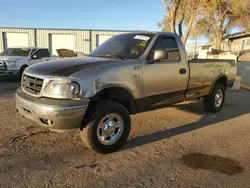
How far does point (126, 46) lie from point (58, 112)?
2.06 m

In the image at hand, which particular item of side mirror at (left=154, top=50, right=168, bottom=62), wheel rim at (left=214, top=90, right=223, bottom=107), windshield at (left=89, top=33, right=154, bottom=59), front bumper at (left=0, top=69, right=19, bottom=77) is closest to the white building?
front bumper at (left=0, top=69, right=19, bottom=77)

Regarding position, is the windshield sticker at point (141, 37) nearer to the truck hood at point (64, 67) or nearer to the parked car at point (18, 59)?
the truck hood at point (64, 67)

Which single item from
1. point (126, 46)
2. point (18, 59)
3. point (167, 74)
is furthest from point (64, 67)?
point (18, 59)

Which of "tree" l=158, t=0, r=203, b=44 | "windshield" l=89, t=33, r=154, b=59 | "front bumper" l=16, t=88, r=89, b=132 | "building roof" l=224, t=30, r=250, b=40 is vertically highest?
"building roof" l=224, t=30, r=250, b=40

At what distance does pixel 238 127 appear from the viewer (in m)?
5.45

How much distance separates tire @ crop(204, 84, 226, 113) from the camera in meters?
6.32

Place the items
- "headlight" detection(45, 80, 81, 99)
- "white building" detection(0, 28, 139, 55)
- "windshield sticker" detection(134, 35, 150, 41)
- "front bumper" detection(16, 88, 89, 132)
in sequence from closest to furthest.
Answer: "front bumper" detection(16, 88, 89, 132), "headlight" detection(45, 80, 81, 99), "windshield sticker" detection(134, 35, 150, 41), "white building" detection(0, 28, 139, 55)

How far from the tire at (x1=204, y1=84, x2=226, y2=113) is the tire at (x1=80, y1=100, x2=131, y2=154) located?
323 cm

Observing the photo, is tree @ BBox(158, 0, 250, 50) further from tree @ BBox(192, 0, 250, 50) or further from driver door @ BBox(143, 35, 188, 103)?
driver door @ BBox(143, 35, 188, 103)

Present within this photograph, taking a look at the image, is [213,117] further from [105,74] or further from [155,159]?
[105,74]

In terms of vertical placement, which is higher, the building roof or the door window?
the building roof

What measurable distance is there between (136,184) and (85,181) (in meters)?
0.63

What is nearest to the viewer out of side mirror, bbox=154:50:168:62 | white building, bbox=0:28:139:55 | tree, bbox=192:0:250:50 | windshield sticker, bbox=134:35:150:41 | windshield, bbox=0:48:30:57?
side mirror, bbox=154:50:168:62

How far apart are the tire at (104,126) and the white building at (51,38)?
27.2m
